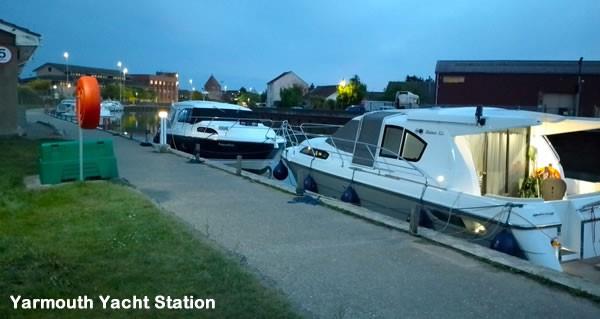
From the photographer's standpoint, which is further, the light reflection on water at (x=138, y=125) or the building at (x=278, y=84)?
the building at (x=278, y=84)

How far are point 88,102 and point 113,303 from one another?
6574mm

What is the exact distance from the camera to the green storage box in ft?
35.1

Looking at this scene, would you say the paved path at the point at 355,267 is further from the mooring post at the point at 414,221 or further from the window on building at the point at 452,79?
the window on building at the point at 452,79

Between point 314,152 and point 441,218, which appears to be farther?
point 314,152

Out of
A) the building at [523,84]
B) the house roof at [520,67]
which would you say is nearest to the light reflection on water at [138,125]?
the building at [523,84]

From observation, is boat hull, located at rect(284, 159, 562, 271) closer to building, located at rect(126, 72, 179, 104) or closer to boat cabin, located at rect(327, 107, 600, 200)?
boat cabin, located at rect(327, 107, 600, 200)

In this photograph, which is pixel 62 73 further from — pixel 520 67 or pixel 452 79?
pixel 520 67

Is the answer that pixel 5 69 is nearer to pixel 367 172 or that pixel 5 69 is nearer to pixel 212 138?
pixel 212 138

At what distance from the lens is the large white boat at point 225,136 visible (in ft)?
66.1

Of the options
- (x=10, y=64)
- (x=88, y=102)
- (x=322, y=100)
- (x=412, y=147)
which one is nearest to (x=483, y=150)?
(x=412, y=147)

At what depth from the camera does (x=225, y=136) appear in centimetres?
2020

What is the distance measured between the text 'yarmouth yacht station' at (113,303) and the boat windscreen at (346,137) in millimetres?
8553

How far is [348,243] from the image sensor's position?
7.56m

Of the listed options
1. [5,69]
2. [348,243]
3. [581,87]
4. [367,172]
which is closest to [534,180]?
[367,172]
